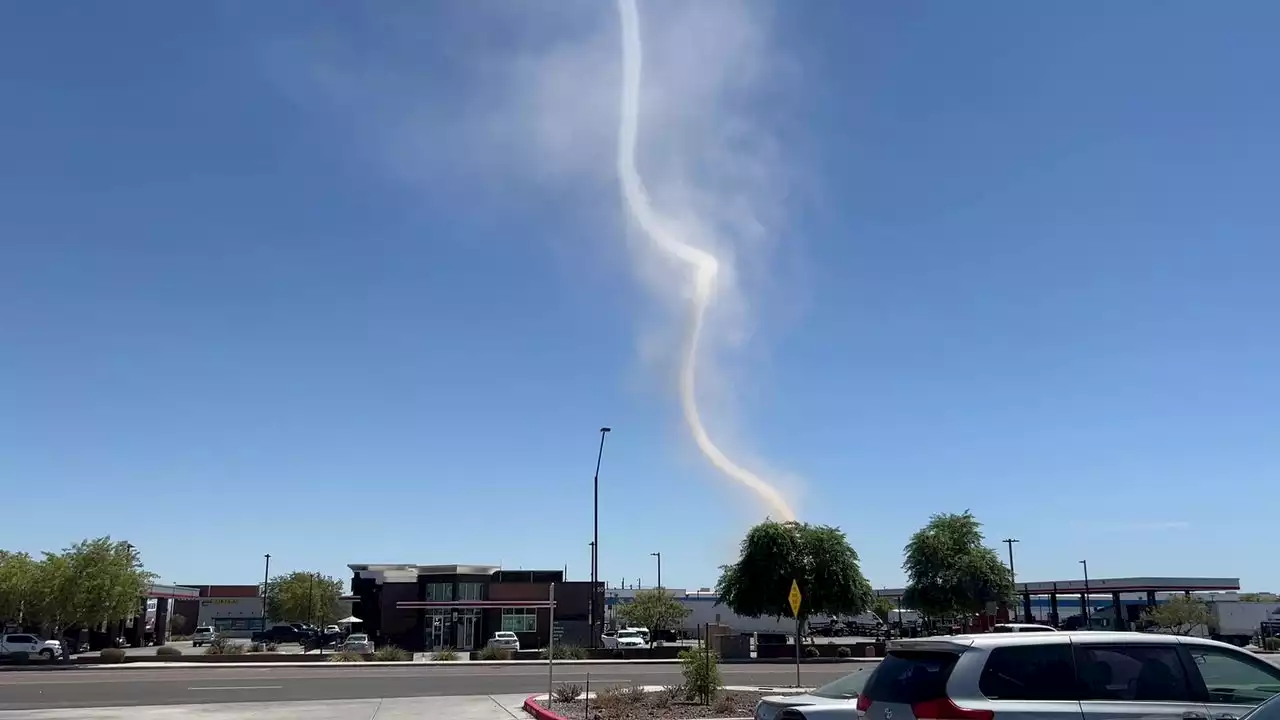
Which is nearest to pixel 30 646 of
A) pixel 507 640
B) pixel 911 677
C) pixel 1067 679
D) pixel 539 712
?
pixel 507 640

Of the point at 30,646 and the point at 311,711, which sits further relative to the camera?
the point at 30,646

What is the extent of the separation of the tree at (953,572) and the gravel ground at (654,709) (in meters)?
31.4

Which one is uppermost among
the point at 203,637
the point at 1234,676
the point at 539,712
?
the point at 1234,676

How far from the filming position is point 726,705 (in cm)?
2025

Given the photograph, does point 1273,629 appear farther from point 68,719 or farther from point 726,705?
point 68,719

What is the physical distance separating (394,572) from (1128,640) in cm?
7609

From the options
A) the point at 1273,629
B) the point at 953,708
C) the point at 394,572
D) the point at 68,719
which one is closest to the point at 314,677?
the point at 68,719

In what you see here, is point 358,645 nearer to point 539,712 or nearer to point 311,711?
point 311,711

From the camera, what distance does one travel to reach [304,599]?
93.1 metres

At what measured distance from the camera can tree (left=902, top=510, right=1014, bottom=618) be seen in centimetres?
4984

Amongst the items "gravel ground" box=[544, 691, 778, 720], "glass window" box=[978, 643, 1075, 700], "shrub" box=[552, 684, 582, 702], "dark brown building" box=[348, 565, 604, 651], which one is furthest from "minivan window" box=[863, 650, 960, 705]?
"dark brown building" box=[348, 565, 604, 651]

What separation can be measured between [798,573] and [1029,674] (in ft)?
144

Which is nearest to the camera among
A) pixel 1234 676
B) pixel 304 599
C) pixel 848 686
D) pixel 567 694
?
pixel 1234 676

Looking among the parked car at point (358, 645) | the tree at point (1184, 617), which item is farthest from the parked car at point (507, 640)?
the tree at point (1184, 617)
